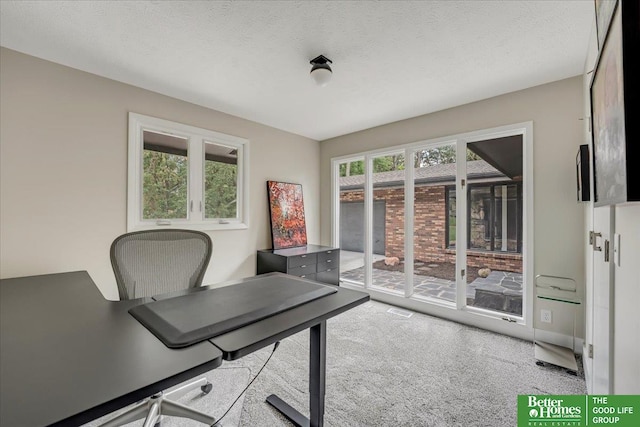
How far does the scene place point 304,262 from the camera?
11.9 ft

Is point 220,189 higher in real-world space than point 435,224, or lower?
higher

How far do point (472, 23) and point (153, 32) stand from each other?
7.40 ft

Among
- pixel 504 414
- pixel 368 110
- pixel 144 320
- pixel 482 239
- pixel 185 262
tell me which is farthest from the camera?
pixel 368 110

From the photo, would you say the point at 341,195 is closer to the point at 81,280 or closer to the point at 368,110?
the point at 368,110

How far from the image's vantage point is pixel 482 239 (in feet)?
10.4

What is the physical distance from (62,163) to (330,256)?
3.15 m

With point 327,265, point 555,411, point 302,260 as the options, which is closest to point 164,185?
point 302,260

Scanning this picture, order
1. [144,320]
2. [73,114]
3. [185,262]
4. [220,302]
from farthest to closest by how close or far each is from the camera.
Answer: [73,114]
[185,262]
[220,302]
[144,320]

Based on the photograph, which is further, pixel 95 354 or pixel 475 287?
pixel 475 287

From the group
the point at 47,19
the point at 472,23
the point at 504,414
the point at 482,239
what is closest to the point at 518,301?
the point at 482,239

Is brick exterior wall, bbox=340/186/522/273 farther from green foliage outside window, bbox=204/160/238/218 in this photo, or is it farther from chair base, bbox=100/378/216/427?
chair base, bbox=100/378/216/427

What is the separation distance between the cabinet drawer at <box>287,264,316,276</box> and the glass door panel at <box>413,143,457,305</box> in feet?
4.64

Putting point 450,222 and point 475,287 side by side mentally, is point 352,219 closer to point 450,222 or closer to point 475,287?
point 450,222

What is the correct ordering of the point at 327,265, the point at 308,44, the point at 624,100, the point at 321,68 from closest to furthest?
the point at 624,100 → the point at 308,44 → the point at 321,68 → the point at 327,265
